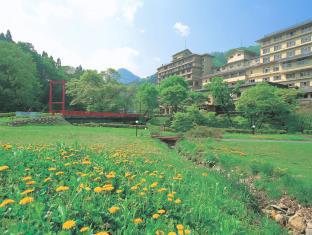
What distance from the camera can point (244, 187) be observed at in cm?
598

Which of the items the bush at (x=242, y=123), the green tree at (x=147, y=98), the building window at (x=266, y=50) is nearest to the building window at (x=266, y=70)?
the building window at (x=266, y=50)

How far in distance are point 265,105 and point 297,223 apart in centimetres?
3325

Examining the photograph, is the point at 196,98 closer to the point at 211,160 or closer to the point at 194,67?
the point at 194,67

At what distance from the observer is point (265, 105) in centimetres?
3466

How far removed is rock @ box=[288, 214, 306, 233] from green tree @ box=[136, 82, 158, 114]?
46875mm

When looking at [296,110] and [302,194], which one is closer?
[302,194]

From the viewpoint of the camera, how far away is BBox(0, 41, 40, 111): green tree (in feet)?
134

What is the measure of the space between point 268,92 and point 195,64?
4252 cm

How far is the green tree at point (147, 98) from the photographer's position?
5113cm

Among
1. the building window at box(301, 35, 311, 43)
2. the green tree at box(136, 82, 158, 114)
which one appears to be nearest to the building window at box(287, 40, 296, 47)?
the building window at box(301, 35, 311, 43)

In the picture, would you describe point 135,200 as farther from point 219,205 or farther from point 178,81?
point 178,81

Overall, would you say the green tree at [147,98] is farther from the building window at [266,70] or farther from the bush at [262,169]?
the bush at [262,169]

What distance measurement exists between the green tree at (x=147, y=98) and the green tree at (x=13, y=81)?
22.2 m

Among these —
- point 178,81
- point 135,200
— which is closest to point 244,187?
point 135,200
